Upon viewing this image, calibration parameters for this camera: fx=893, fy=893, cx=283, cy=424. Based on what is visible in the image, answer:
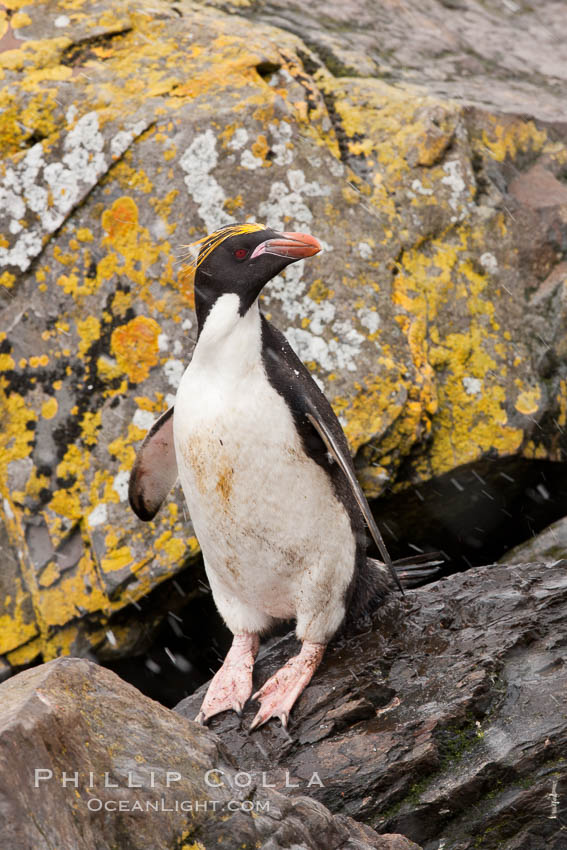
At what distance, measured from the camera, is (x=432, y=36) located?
286 inches

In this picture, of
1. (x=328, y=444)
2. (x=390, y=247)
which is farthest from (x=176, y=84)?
(x=328, y=444)

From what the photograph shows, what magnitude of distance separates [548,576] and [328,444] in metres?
1.34

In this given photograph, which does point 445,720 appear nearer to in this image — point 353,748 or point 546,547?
point 353,748

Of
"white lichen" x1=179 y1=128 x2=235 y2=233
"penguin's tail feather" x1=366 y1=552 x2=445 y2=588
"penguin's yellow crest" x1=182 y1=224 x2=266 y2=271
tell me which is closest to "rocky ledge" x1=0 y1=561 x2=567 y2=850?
"penguin's tail feather" x1=366 y1=552 x2=445 y2=588

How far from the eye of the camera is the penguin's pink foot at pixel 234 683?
3891 millimetres

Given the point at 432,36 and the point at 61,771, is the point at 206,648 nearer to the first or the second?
the point at 61,771

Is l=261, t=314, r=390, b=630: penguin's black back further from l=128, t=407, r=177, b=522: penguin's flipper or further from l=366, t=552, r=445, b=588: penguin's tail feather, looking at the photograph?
l=128, t=407, r=177, b=522: penguin's flipper

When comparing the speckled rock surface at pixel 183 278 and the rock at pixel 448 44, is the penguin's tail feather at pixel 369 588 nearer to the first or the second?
the speckled rock surface at pixel 183 278

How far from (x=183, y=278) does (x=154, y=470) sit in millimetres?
1324

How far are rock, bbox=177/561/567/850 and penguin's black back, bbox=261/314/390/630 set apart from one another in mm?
155

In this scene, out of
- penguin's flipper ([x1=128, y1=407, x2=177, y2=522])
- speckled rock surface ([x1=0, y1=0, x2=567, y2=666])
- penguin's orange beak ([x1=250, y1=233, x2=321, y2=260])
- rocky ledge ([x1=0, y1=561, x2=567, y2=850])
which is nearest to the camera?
rocky ledge ([x1=0, y1=561, x2=567, y2=850])

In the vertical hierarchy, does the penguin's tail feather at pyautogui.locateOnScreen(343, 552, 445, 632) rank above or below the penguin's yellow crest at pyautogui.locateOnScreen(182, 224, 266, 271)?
below

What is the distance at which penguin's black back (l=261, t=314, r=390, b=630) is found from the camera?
12.5ft

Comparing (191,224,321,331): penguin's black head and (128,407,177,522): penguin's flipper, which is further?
(128,407,177,522): penguin's flipper
